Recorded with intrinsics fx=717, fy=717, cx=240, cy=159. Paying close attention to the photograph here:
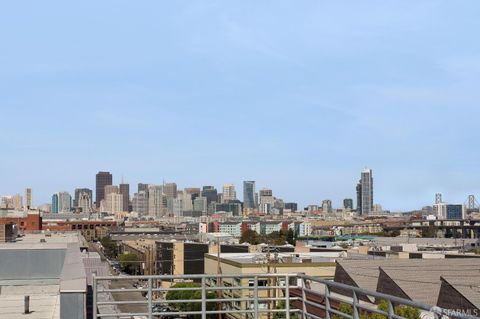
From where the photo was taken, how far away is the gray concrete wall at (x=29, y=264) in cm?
1484

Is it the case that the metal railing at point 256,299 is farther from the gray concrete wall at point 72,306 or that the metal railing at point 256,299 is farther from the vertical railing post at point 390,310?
the gray concrete wall at point 72,306

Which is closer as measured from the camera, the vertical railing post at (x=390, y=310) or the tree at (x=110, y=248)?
the vertical railing post at (x=390, y=310)

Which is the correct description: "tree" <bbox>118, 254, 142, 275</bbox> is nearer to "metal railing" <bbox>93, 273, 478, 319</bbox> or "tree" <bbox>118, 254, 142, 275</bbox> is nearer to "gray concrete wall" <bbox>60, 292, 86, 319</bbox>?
"metal railing" <bbox>93, 273, 478, 319</bbox>

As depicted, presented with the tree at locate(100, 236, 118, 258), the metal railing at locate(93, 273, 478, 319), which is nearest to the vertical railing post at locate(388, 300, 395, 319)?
the metal railing at locate(93, 273, 478, 319)

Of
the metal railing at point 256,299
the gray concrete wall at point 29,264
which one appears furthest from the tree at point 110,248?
the metal railing at point 256,299

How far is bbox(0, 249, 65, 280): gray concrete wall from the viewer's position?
48.7 feet

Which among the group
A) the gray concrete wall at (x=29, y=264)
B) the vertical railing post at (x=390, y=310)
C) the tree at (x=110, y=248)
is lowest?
the tree at (x=110, y=248)

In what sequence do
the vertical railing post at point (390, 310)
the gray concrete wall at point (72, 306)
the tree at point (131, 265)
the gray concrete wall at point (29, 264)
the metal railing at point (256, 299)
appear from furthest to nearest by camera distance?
the tree at point (131, 265)
the gray concrete wall at point (29, 264)
the metal railing at point (256, 299)
the vertical railing post at point (390, 310)
the gray concrete wall at point (72, 306)

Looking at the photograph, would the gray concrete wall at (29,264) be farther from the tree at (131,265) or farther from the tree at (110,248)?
the tree at (110,248)

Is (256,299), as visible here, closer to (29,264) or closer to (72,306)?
(72,306)

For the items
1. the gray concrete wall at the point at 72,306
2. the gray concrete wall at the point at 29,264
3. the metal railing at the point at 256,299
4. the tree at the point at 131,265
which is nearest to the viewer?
the gray concrete wall at the point at 72,306

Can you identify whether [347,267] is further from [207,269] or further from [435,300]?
[207,269]

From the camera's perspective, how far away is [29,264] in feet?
49.8

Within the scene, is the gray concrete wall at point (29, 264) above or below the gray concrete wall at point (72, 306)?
below
